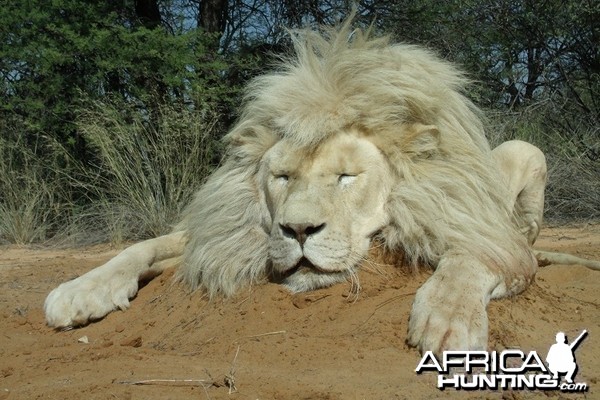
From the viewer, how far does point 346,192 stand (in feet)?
11.7

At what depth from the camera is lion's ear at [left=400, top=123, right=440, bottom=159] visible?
3734 mm

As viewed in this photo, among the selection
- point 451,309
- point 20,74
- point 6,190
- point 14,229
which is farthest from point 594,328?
point 20,74

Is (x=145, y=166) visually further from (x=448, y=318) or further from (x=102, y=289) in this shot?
(x=448, y=318)

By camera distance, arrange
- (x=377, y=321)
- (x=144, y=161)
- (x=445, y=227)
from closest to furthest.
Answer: (x=377, y=321) → (x=445, y=227) → (x=144, y=161)

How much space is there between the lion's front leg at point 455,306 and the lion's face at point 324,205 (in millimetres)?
429

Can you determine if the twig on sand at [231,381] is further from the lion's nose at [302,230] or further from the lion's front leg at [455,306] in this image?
the lion's nose at [302,230]

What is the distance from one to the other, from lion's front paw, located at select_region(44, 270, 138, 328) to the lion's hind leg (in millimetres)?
2268

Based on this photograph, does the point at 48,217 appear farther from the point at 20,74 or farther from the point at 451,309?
the point at 451,309

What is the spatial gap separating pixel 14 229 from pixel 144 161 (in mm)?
1536

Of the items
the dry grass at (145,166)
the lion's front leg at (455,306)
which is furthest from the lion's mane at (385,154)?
the dry grass at (145,166)

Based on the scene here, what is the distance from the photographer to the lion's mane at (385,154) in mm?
3578

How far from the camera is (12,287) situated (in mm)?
5238

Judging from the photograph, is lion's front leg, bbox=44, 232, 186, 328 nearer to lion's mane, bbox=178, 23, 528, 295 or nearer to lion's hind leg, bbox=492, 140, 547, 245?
lion's mane, bbox=178, 23, 528, 295

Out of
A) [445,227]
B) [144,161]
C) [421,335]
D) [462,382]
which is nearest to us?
[462,382]
